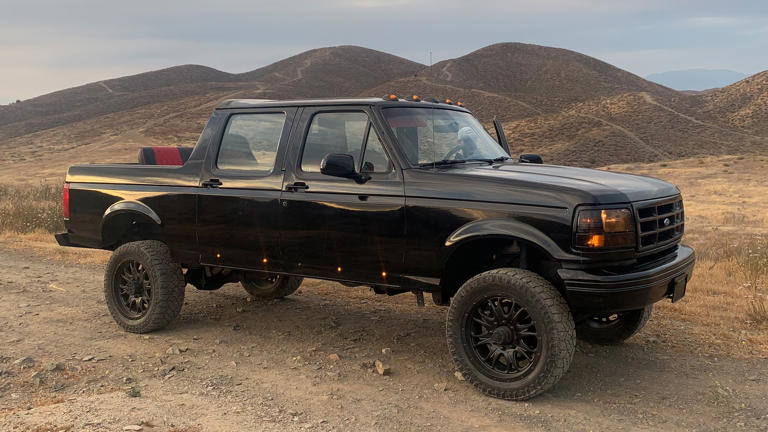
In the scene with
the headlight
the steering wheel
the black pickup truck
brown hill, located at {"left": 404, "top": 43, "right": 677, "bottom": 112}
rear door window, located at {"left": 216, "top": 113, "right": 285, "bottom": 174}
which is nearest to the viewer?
the headlight

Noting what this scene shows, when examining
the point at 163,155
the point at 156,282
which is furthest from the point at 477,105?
the point at 156,282

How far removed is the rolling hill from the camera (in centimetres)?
4441

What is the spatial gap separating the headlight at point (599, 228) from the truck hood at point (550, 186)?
3.1 inches

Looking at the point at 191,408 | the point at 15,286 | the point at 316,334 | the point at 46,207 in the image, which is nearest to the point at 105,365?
the point at 191,408

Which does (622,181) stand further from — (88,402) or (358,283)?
(88,402)

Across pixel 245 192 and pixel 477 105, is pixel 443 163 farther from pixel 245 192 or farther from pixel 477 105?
pixel 477 105

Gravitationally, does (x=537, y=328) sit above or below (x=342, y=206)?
below

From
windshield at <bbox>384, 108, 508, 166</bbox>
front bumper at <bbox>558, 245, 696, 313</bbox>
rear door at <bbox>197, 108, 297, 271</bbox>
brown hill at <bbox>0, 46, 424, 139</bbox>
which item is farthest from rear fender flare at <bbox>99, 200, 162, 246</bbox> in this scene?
brown hill at <bbox>0, 46, 424, 139</bbox>

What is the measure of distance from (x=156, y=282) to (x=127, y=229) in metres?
0.70

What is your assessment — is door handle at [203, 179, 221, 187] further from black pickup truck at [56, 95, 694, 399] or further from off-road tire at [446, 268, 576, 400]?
off-road tire at [446, 268, 576, 400]

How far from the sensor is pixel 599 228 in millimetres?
4246

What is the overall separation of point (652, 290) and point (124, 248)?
469 cm

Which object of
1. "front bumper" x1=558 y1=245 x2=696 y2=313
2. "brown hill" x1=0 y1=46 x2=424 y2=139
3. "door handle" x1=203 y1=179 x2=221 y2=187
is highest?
"brown hill" x1=0 y1=46 x2=424 y2=139

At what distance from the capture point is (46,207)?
14984 mm
